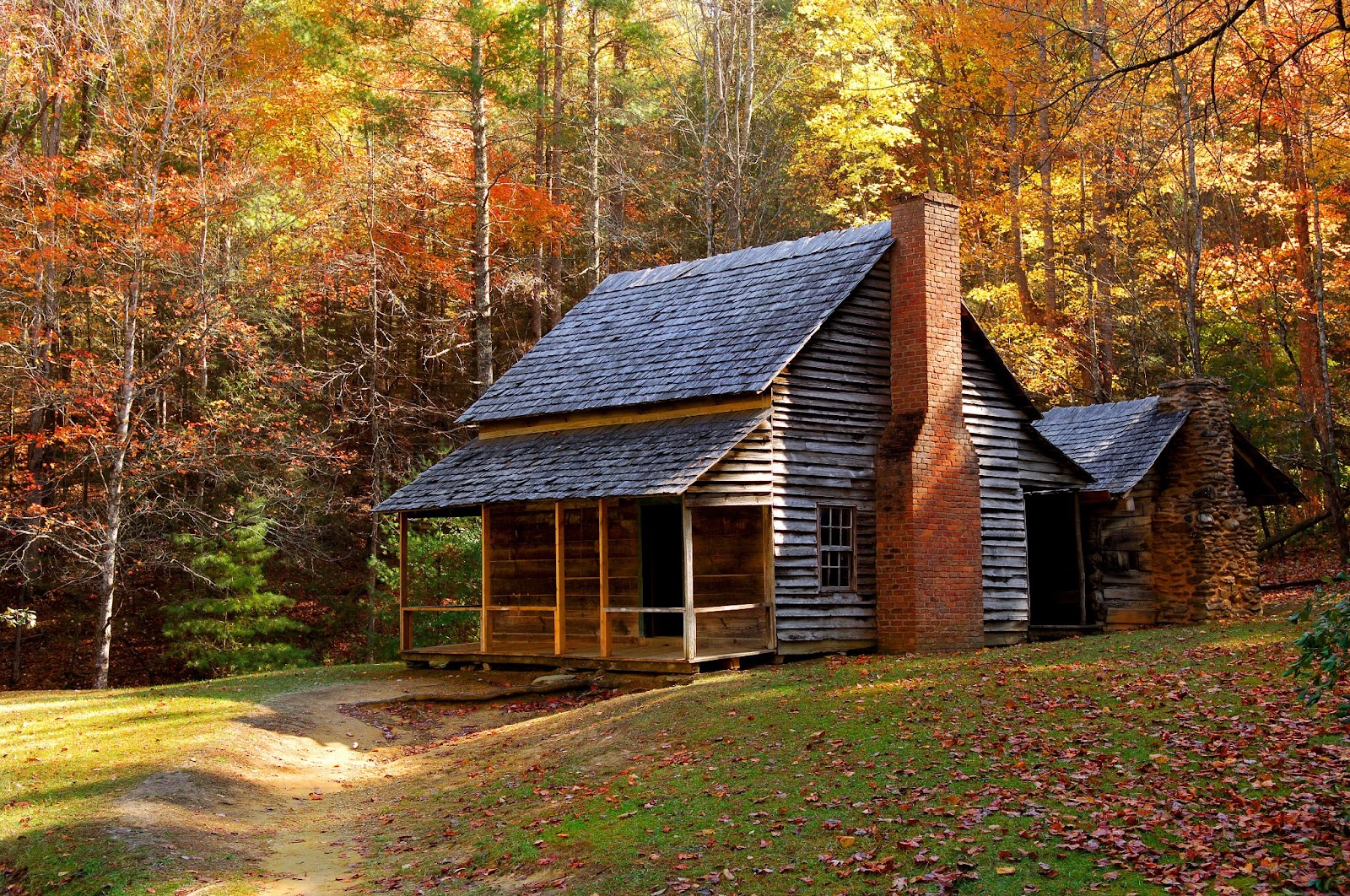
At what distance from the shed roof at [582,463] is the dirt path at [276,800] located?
3564 millimetres

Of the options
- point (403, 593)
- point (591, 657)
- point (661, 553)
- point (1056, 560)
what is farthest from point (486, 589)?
point (1056, 560)

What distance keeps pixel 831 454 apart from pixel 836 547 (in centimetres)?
148

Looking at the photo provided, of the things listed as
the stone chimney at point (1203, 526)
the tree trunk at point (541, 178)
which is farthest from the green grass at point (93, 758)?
the stone chimney at point (1203, 526)

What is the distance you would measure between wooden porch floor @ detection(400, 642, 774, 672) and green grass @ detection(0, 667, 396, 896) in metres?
1.25

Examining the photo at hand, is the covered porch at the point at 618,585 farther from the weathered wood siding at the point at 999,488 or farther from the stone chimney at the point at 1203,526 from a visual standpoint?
the stone chimney at the point at 1203,526

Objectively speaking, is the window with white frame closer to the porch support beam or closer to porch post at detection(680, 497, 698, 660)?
porch post at detection(680, 497, 698, 660)

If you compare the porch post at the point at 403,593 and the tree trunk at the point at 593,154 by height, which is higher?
the tree trunk at the point at 593,154

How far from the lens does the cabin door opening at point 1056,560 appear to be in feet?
80.5

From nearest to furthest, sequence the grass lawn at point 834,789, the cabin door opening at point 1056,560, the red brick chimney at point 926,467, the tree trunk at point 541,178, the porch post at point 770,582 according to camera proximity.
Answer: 1. the grass lawn at point 834,789
2. the porch post at point 770,582
3. the red brick chimney at point 926,467
4. the cabin door opening at point 1056,560
5. the tree trunk at point 541,178

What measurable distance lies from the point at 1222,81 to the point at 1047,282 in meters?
10.2

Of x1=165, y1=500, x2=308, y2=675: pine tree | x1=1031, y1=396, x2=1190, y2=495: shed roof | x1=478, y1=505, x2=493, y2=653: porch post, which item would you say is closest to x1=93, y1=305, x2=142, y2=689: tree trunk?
x1=165, y1=500, x2=308, y2=675: pine tree

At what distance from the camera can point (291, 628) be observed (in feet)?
97.5

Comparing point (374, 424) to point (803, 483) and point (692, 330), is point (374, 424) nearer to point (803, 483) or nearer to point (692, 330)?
point (692, 330)

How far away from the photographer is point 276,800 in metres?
13.1
